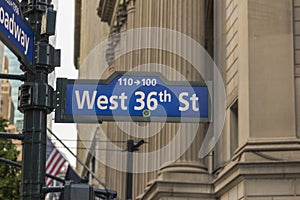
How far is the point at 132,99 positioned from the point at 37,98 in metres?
1.32

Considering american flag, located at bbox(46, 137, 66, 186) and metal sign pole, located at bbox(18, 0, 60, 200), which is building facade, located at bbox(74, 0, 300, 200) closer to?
american flag, located at bbox(46, 137, 66, 186)

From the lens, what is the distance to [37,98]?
338 inches

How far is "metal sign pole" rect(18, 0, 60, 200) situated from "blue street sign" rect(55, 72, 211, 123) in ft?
1.40

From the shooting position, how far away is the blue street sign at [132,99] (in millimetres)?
9227

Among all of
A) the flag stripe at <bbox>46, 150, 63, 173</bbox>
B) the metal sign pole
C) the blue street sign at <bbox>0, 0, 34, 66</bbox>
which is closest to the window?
the metal sign pole

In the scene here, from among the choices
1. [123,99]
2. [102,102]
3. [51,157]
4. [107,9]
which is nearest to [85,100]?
[102,102]

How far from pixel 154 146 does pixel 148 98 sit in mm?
18873

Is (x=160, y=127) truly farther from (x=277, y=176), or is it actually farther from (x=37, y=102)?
(x=37, y=102)

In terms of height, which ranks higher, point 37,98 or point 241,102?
point 241,102

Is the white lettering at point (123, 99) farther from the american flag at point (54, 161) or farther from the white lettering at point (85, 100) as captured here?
the american flag at point (54, 161)

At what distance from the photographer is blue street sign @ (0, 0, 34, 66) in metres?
7.78

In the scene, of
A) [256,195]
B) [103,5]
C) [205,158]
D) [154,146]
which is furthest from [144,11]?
[103,5]

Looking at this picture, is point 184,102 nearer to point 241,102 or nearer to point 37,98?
point 37,98

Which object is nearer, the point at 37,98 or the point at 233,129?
the point at 37,98
